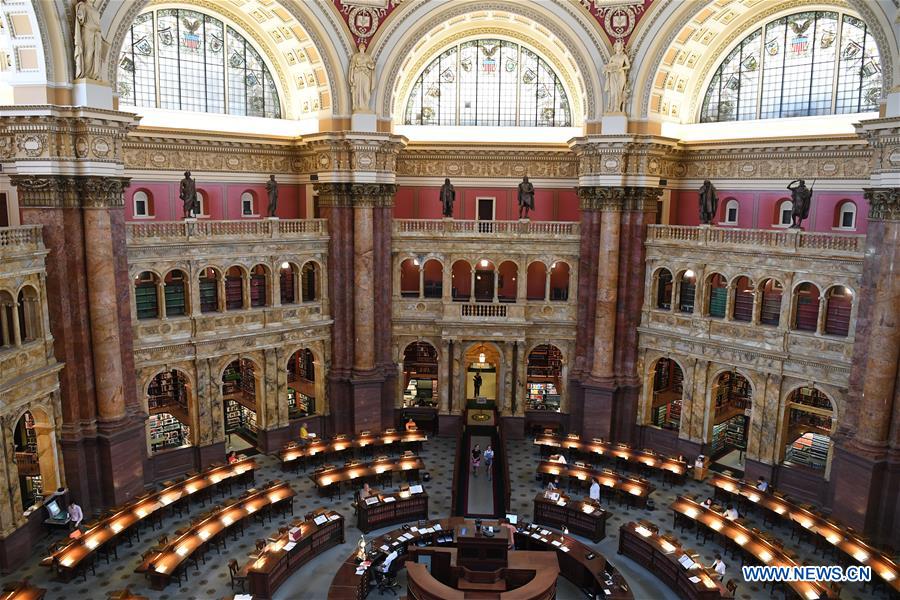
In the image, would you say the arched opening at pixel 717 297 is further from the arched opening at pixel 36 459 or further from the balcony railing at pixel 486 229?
the arched opening at pixel 36 459

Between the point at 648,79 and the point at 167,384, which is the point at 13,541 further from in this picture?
the point at 648,79

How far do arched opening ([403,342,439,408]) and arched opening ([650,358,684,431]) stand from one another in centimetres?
1104

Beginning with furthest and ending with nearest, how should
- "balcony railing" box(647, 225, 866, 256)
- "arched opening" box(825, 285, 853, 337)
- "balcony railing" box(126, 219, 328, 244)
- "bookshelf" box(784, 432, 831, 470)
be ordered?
"bookshelf" box(784, 432, 831, 470) → "arched opening" box(825, 285, 853, 337) → "balcony railing" box(126, 219, 328, 244) → "balcony railing" box(647, 225, 866, 256)

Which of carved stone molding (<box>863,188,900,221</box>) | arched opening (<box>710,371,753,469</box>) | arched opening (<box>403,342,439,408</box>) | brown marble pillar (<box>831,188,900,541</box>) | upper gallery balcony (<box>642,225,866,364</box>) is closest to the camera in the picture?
carved stone molding (<box>863,188,900,221</box>)

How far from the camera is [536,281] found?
113 feet

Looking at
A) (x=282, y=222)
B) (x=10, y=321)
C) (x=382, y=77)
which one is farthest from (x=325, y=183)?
(x=10, y=321)

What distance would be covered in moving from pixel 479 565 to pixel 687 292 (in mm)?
17898

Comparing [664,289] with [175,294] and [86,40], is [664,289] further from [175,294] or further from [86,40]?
[86,40]

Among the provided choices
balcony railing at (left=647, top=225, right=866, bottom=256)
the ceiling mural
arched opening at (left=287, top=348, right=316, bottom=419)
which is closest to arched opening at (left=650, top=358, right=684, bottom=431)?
balcony railing at (left=647, top=225, right=866, bottom=256)

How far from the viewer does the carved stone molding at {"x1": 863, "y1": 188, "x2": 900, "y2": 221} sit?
21969 millimetres

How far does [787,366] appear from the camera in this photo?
26.2 m

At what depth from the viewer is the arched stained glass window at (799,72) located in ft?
88.6

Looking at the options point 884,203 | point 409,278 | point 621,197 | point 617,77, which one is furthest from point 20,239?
point 884,203

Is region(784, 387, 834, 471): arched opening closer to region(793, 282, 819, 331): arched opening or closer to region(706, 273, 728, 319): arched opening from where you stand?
region(793, 282, 819, 331): arched opening
